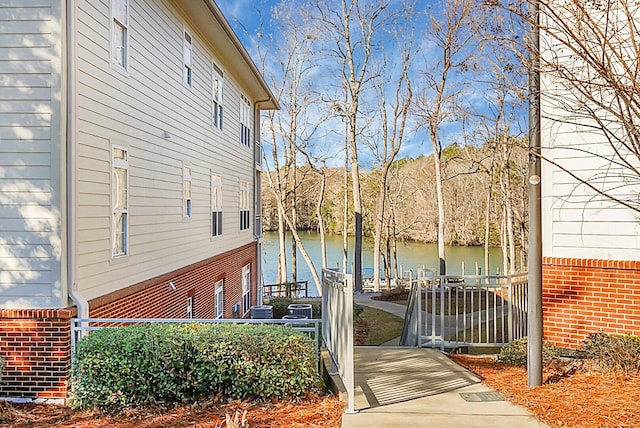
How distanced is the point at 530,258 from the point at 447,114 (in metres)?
17.9

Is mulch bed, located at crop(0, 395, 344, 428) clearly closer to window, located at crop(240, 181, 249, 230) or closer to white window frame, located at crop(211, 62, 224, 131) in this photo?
white window frame, located at crop(211, 62, 224, 131)

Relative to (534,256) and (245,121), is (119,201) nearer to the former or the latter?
(534,256)

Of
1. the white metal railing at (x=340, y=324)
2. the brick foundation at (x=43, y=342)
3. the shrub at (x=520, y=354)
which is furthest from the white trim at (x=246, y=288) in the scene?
the shrub at (x=520, y=354)

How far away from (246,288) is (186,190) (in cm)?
740

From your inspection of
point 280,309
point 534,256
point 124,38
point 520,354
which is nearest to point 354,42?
point 280,309

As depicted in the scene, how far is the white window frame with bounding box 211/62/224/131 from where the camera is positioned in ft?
45.4

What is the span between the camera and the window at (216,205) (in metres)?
13.7

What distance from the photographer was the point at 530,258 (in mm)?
5926

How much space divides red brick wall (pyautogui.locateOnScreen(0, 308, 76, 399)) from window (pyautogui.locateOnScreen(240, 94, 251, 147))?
12180 millimetres

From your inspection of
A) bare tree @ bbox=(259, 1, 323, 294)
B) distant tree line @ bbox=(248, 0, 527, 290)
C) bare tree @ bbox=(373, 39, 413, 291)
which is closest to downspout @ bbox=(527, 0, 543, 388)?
distant tree line @ bbox=(248, 0, 527, 290)

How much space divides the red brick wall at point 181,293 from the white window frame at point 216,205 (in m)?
0.77

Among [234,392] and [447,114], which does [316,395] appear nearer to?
[234,392]

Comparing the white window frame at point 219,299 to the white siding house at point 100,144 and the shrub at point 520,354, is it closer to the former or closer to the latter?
the white siding house at point 100,144

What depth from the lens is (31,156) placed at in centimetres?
619
